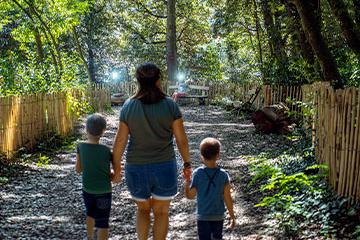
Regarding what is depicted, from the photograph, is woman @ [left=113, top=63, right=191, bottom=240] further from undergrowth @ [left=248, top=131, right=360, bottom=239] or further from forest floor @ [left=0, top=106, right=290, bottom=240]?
undergrowth @ [left=248, top=131, right=360, bottom=239]

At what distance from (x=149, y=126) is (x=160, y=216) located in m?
0.84

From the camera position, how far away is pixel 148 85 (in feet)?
14.1

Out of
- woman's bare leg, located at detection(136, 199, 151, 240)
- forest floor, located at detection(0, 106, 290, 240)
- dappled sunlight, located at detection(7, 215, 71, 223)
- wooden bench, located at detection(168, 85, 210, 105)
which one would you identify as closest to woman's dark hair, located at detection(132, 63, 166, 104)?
woman's bare leg, located at detection(136, 199, 151, 240)

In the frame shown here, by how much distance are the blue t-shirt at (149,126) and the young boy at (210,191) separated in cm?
35

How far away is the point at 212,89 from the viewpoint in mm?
32250

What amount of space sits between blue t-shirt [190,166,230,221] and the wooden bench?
25.6 meters

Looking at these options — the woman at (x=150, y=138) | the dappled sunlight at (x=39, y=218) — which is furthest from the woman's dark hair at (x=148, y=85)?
the dappled sunlight at (x=39, y=218)

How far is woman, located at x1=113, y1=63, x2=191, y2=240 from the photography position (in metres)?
4.25

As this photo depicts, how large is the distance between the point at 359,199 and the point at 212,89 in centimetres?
2703

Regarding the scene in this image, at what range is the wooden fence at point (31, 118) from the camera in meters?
9.86

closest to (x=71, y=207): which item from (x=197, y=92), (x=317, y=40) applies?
(x=317, y=40)

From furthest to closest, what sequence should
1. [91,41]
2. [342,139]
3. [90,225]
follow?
1. [91,41]
2. [342,139]
3. [90,225]

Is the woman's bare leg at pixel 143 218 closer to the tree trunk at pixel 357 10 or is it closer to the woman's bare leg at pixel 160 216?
the woman's bare leg at pixel 160 216

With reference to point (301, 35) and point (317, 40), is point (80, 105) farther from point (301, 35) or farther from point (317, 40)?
point (317, 40)
